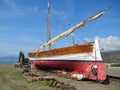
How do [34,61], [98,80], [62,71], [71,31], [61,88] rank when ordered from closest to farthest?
[61,88] < [98,80] < [62,71] < [71,31] < [34,61]

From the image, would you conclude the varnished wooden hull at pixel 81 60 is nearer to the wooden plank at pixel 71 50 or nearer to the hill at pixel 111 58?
the wooden plank at pixel 71 50

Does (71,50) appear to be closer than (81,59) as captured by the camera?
No

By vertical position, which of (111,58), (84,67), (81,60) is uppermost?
(111,58)

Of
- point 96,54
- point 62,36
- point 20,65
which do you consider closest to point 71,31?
point 62,36

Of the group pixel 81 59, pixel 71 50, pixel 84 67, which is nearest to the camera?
pixel 84 67

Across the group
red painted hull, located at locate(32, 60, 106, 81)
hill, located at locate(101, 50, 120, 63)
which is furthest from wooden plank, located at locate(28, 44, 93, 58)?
hill, located at locate(101, 50, 120, 63)

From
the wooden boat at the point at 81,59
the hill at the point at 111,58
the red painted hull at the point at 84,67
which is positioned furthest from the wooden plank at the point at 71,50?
the hill at the point at 111,58

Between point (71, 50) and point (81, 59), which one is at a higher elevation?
point (71, 50)

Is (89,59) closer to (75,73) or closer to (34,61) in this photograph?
(75,73)

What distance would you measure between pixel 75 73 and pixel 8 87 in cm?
573

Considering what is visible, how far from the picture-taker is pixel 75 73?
56.4ft

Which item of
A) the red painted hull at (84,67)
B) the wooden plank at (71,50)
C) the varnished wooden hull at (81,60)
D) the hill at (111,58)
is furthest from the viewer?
the hill at (111,58)

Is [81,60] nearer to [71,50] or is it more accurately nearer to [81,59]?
[81,59]

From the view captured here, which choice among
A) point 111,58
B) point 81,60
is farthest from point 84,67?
point 111,58
